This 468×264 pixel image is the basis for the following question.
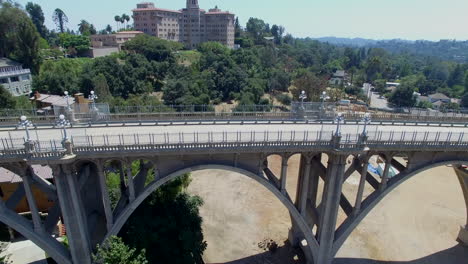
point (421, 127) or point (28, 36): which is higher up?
point (28, 36)

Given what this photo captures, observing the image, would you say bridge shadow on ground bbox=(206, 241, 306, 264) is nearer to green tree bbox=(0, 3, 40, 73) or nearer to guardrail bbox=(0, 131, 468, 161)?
guardrail bbox=(0, 131, 468, 161)

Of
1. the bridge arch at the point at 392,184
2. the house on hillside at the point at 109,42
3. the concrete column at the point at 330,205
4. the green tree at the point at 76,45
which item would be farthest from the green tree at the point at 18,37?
the bridge arch at the point at 392,184

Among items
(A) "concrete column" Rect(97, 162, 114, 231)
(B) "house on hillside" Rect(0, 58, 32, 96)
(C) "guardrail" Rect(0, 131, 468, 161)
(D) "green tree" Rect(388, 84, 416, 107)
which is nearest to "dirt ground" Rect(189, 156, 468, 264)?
(A) "concrete column" Rect(97, 162, 114, 231)

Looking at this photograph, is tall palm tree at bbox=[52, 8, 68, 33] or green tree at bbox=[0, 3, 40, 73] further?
tall palm tree at bbox=[52, 8, 68, 33]

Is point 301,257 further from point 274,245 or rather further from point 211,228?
point 211,228

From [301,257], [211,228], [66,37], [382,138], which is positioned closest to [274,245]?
[301,257]

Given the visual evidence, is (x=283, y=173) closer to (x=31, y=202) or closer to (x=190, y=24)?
(x=31, y=202)

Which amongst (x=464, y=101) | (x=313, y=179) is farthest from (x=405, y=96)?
(x=313, y=179)
